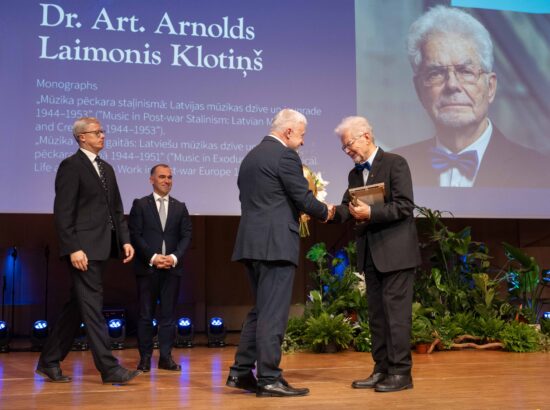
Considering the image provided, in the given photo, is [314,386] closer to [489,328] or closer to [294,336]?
[294,336]

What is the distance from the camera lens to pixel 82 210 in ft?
12.4

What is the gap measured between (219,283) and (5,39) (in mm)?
3461

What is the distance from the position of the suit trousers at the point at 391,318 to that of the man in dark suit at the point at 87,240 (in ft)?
4.39

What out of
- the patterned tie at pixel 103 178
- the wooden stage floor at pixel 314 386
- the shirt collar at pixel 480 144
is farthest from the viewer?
the shirt collar at pixel 480 144

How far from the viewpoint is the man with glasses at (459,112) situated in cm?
626

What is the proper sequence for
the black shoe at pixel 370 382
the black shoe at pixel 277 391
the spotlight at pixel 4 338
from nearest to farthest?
the black shoe at pixel 277 391
the black shoe at pixel 370 382
the spotlight at pixel 4 338

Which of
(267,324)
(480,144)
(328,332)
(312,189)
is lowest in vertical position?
(328,332)

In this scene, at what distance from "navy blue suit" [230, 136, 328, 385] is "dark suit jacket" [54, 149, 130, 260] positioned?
2.84 ft

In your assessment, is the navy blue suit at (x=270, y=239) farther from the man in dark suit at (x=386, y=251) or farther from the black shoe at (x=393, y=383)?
the black shoe at (x=393, y=383)

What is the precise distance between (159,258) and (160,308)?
35 cm

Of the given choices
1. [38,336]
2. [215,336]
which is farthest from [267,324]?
[38,336]

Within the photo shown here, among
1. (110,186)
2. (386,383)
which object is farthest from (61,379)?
(386,383)

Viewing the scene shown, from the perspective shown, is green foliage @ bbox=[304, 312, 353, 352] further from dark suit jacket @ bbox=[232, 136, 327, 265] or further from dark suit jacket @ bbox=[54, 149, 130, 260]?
dark suit jacket @ bbox=[232, 136, 327, 265]

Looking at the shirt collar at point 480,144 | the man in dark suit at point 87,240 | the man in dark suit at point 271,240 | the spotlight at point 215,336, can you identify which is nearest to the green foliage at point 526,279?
the shirt collar at point 480,144
